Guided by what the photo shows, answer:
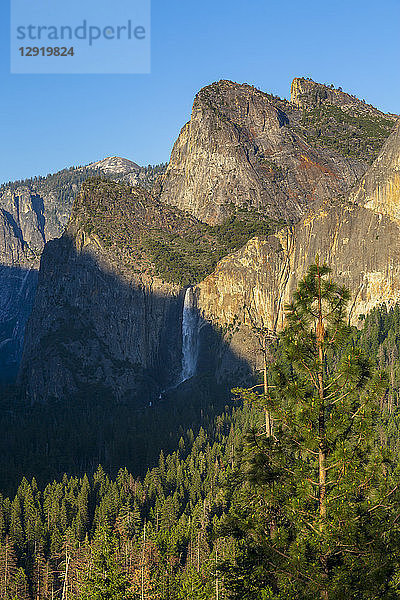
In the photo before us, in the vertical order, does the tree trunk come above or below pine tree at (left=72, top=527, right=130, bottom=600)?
above

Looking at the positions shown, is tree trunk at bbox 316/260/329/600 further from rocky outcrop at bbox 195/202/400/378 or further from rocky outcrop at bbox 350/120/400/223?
rocky outcrop at bbox 350/120/400/223

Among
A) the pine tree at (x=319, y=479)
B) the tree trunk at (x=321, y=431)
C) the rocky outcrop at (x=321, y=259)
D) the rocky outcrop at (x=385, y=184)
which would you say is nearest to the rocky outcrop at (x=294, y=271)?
the rocky outcrop at (x=321, y=259)

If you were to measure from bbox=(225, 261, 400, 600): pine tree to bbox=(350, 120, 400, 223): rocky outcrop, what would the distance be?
135m

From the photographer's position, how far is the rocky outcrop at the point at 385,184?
159 m

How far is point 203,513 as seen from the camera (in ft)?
319

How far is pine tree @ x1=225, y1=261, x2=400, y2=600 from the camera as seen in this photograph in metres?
26.2

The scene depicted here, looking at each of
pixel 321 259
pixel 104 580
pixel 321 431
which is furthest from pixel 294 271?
pixel 321 431

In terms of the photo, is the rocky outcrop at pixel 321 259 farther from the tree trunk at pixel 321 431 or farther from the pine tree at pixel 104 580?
the tree trunk at pixel 321 431

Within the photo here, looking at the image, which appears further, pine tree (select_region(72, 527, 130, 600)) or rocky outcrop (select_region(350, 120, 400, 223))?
rocky outcrop (select_region(350, 120, 400, 223))

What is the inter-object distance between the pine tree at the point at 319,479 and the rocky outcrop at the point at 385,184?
13549 cm

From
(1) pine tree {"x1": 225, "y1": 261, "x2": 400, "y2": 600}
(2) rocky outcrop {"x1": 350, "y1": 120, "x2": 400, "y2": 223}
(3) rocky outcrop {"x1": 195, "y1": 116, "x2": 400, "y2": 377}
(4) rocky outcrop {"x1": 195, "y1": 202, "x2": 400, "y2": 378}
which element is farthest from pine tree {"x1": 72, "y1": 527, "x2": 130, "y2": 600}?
(2) rocky outcrop {"x1": 350, "y1": 120, "x2": 400, "y2": 223}

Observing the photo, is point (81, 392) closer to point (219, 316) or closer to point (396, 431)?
point (219, 316)

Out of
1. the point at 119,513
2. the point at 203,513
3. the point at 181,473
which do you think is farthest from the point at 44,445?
the point at 203,513

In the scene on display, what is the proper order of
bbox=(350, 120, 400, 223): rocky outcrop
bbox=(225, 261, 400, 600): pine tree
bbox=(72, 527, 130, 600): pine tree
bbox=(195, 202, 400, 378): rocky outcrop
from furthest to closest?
bbox=(350, 120, 400, 223): rocky outcrop, bbox=(195, 202, 400, 378): rocky outcrop, bbox=(72, 527, 130, 600): pine tree, bbox=(225, 261, 400, 600): pine tree
